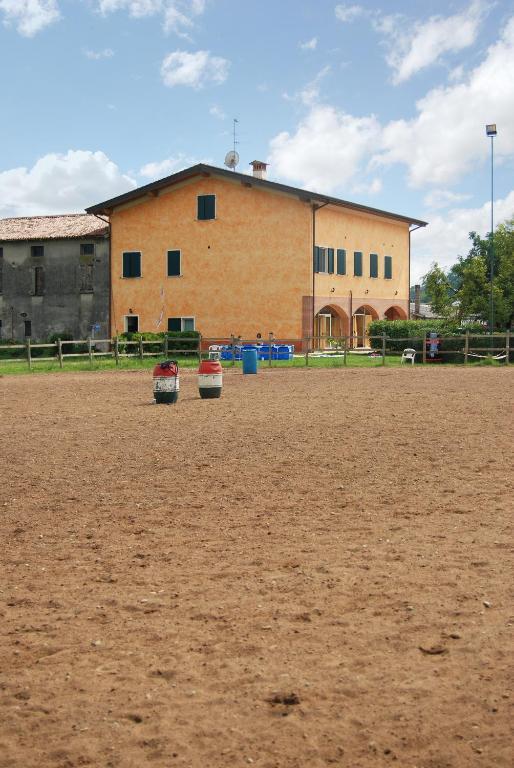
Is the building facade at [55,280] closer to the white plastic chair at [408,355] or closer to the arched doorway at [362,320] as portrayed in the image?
the arched doorway at [362,320]

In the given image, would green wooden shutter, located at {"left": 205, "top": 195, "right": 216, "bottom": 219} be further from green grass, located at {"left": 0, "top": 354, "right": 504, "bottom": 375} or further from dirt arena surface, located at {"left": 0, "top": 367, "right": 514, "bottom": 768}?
dirt arena surface, located at {"left": 0, "top": 367, "right": 514, "bottom": 768}

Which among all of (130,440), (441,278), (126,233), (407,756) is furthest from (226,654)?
(441,278)

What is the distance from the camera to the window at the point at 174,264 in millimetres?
42219

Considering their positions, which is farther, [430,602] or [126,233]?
[126,233]

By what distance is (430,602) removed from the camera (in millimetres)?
5477

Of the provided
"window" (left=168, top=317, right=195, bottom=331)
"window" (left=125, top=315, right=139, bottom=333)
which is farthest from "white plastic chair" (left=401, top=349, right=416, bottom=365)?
"window" (left=125, top=315, right=139, bottom=333)

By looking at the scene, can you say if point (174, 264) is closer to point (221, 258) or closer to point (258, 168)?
point (221, 258)

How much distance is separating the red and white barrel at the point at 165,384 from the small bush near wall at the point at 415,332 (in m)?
17.2

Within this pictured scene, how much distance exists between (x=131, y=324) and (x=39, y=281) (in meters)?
5.99

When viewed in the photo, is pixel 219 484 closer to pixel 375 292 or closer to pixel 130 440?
pixel 130 440

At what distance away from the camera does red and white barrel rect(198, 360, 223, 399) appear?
61.0 ft

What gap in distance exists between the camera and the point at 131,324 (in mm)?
43781

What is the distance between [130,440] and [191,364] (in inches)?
829

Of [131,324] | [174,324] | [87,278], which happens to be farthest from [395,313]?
[87,278]
